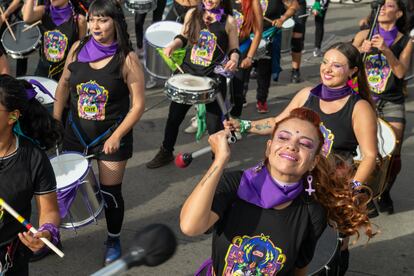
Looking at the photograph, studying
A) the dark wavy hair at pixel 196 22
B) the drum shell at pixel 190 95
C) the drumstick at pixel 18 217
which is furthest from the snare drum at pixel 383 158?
the drumstick at pixel 18 217

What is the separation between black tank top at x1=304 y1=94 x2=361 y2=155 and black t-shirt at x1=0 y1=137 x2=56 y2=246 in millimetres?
1644

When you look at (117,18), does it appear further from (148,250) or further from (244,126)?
(148,250)

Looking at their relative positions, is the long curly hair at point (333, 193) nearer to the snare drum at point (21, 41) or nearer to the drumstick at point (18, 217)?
the drumstick at point (18, 217)

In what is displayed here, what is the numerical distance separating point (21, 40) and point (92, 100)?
2.77 m

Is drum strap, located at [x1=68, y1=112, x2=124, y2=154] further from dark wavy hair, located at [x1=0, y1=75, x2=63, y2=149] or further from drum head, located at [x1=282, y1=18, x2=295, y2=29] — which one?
drum head, located at [x1=282, y1=18, x2=295, y2=29]

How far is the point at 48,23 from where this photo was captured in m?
5.54

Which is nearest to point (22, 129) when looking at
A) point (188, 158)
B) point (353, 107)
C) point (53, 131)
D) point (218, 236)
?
point (53, 131)

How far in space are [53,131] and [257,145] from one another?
375 cm

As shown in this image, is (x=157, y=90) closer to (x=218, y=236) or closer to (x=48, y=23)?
(x=48, y=23)

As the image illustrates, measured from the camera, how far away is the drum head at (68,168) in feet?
12.3

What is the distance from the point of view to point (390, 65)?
4.84 meters

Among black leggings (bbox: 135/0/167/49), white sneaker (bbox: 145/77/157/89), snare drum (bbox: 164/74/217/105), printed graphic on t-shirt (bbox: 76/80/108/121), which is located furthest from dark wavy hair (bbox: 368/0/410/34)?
black leggings (bbox: 135/0/167/49)

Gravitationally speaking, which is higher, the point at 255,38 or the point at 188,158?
the point at 188,158

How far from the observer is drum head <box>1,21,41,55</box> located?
6.34m
